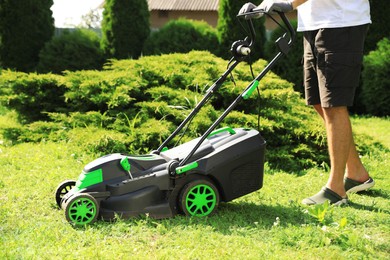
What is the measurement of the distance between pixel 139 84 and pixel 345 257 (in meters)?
3.47

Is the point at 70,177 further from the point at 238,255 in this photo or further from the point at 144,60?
the point at 144,60

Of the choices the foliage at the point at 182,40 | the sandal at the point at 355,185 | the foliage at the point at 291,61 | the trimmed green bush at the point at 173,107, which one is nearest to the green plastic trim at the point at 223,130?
the sandal at the point at 355,185

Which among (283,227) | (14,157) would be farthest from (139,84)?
(283,227)

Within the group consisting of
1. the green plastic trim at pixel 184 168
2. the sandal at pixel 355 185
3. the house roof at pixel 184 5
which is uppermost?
the house roof at pixel 184 5

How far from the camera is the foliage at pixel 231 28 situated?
897 cm

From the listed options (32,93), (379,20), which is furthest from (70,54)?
(379,20)

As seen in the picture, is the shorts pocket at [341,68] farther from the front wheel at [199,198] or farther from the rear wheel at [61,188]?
the rear wheel at [61,188]

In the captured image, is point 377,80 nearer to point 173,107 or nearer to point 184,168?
point 173,107

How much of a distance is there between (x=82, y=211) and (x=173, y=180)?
0.54 meters

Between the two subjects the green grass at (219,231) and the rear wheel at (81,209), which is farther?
the rear wheel at (81,209)

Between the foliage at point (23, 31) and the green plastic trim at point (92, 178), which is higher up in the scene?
the foliage at point (23, 31)

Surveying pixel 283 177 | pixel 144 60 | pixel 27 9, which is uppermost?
pixel 27 9

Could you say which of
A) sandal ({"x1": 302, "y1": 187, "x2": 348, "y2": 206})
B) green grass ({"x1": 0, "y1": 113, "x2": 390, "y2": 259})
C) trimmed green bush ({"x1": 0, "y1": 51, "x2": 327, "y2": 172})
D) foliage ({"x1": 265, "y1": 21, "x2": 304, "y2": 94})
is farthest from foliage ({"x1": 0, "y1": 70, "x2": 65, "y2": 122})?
foliage ({"x1": 265, "y1": 21, "x2": 304, "y2": 94})

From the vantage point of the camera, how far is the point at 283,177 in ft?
15.4
